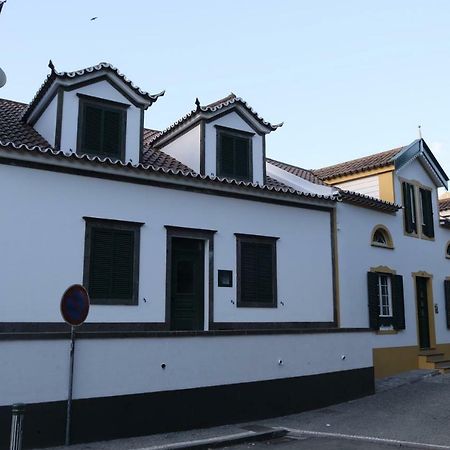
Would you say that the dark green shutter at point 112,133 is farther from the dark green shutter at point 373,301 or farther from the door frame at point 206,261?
the dark green shutter at point 373,301

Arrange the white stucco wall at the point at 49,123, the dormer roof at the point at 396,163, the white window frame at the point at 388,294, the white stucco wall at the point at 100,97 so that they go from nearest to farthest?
the white stucco wall at the point at 100,97, the white stucco wall at the point at 49,123, the white window frame at the point at 388,294, the dormer roof at the point at 396,163

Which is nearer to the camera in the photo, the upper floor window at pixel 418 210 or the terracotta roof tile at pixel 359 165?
the terracotta roof tile at pixel 359 165

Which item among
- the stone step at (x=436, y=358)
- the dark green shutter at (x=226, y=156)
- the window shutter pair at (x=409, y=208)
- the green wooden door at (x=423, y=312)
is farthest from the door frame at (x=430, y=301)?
the dark green shutter at (x=226, y=156)

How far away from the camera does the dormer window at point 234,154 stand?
13.4m

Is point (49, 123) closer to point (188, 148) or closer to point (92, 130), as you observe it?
point (92, 130)

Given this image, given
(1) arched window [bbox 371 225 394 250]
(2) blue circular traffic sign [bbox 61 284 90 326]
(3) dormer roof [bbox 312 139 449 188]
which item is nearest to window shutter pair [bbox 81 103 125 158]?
(2) blue circular traffic sign [bbox 61 284 90 326]

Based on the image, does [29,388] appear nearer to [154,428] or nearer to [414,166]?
[154,428]

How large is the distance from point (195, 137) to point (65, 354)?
22.1ft

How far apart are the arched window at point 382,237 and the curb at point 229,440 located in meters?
8.10

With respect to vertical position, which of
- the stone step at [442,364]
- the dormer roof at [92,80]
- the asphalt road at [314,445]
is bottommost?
the asphalt road at [314,445]

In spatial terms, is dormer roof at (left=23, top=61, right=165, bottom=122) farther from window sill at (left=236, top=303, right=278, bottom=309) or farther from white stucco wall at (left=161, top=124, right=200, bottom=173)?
window sill at (left=236, top=303, right=278, bottom=309)

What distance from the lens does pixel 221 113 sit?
1356 centimetres

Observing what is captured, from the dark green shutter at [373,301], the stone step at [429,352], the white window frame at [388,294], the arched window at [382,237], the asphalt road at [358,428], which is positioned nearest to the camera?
the asphalt road at [358,428]

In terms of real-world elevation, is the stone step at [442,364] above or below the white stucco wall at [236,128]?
below
